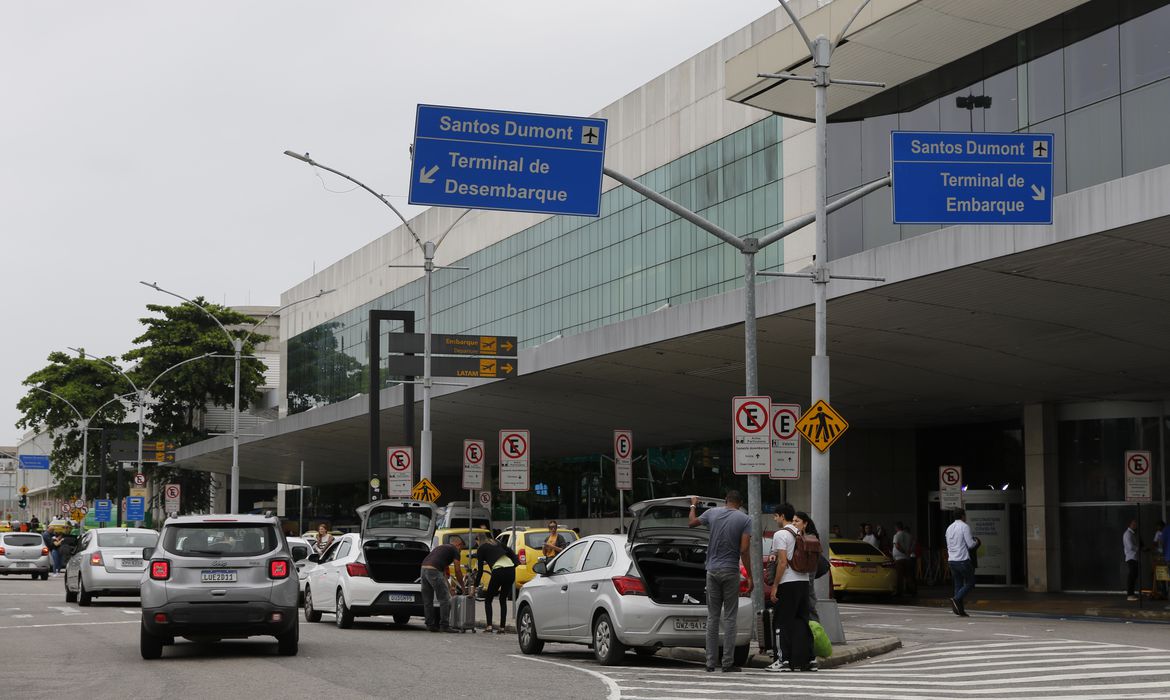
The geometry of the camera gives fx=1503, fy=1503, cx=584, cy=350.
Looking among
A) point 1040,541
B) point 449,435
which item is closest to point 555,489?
point 449,435

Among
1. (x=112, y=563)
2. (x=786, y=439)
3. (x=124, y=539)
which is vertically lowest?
(x=112, y=563)

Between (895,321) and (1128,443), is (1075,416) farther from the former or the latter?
(895,321)

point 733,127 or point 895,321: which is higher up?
point 733,127

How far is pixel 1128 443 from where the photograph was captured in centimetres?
3591

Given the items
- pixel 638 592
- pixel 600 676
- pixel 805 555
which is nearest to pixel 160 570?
pixel 600 676

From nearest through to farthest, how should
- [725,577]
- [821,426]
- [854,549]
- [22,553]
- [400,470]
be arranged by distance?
[725,577] → [821,426] → [400,470] → [854,549] → [22,553]

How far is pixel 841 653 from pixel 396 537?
28.3ft

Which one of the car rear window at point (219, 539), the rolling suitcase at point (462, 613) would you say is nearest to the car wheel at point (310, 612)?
the rolling suitcase at point (462, 613)

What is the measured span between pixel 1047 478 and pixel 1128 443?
212 centimetres

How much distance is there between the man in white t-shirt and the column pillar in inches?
873

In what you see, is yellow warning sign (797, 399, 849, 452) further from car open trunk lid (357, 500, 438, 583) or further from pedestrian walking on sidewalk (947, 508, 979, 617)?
pedestrian walking on sidewalk (947, 508, 979, 617)

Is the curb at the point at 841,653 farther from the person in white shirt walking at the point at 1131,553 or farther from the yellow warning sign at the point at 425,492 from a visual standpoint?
the yellow warning sign at the point at 425,492

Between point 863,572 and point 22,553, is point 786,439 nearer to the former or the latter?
point 863,572

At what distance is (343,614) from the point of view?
23.6 m
